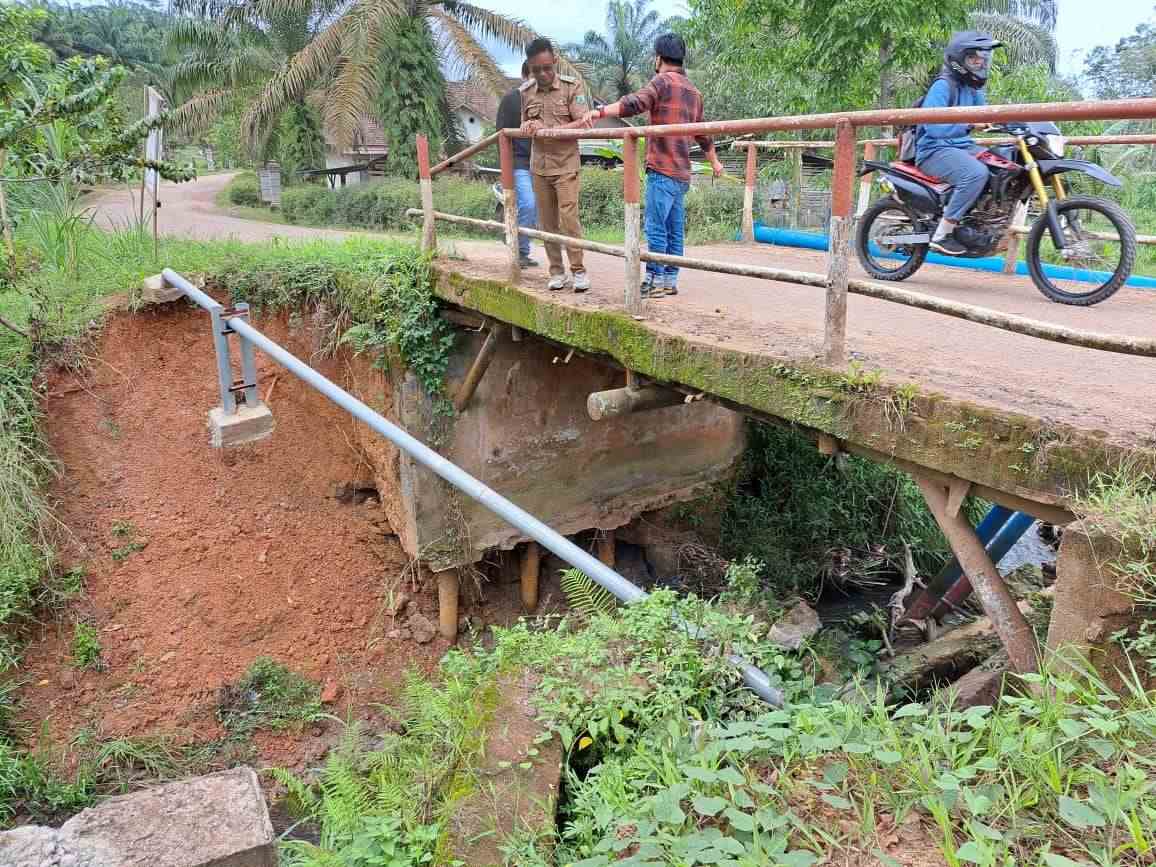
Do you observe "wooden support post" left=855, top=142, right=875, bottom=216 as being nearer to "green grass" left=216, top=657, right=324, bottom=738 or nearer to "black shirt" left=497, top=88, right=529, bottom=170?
"black shirt" left=497, top=88, right=529, bottom=170

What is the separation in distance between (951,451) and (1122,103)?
1228 mm

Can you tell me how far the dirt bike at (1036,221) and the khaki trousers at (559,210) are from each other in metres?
2.15

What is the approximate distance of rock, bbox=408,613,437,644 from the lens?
289 inches

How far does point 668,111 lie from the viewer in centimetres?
463

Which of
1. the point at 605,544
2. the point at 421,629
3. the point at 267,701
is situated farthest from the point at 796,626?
the point at 267,701

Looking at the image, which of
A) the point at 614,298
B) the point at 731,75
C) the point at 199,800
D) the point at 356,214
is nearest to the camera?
the point at 199,800

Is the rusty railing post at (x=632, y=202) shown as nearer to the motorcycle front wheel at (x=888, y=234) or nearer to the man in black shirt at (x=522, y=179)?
the man in black shirt at (x=522, y=179)

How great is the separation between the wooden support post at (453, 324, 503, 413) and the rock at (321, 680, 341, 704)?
2482mm

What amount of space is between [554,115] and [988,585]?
3.80 m

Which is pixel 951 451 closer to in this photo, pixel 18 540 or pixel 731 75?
pixel 18 540

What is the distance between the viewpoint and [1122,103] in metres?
2.52

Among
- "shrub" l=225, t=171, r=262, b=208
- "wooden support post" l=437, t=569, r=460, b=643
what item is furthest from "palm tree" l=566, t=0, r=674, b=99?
"wooden support post" l=437, t=569, r=460, b=643

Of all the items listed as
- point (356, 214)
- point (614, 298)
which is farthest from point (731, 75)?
point (614, 298)

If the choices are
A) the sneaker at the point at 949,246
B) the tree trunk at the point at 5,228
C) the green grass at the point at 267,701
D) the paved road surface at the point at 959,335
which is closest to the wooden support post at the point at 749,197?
the paved road surface at the point at 959,335
